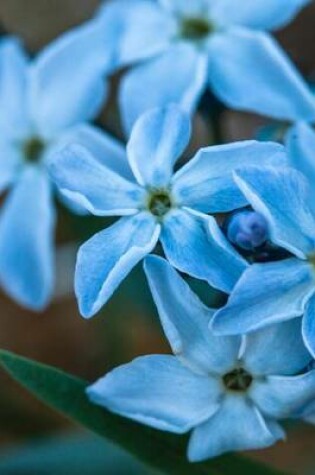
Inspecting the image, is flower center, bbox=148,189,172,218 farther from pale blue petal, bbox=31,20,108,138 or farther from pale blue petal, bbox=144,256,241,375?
pale blue petal, bbox=31,20,108,138

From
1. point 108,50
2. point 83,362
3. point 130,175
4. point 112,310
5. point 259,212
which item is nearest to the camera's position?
point 259,212

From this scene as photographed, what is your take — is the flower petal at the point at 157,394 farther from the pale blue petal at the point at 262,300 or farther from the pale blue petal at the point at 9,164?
the pale blue petal at the point at 9,164

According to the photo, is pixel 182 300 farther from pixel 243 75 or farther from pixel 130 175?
pixel 243 75

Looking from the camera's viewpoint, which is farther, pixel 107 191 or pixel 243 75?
pixel 243 75

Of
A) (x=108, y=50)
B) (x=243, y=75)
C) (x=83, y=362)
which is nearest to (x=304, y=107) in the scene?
(x=243, y=75)

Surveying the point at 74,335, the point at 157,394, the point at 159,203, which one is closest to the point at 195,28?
the point at 159,203

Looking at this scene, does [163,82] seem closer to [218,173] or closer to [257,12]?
[257,12]
